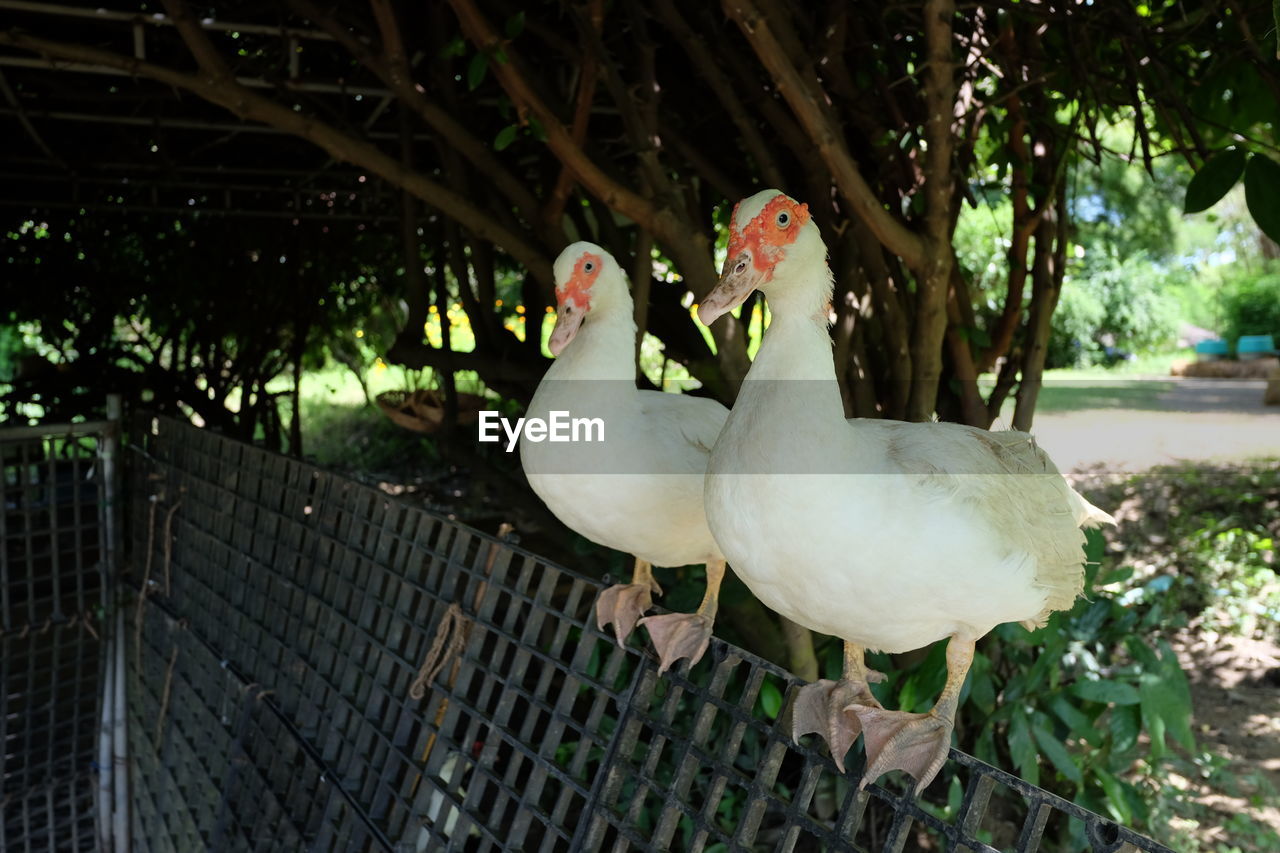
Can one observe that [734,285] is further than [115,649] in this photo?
No

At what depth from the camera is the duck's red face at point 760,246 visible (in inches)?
59.7

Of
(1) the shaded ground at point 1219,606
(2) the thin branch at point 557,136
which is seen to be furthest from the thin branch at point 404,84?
(1) the shaded ground at point 1219,606

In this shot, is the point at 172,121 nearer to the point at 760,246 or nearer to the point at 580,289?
the point at 580,289

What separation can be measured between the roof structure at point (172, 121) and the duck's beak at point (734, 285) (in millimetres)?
2037

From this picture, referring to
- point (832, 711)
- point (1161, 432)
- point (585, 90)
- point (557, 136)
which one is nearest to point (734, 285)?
point (832, 711)

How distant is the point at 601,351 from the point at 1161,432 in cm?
873

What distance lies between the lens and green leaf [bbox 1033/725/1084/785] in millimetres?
3028

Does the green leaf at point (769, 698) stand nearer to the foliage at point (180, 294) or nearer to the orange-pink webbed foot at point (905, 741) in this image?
the orange-pink webbed foot at point (905, 741)

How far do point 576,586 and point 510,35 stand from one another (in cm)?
149

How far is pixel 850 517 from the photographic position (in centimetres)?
134

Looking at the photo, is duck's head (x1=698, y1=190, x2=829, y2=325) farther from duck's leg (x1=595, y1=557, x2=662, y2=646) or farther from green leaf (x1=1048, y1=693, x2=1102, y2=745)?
green leaf (x1=1048, y1=693, x2=1102, y2=745)

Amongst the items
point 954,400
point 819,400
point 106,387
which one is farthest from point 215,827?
point 106,387

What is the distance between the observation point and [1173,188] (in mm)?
15648

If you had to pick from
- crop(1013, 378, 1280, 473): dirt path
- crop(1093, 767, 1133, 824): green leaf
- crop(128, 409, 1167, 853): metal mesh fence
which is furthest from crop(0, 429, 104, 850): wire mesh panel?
crop(1013, 378, 1280, 473): dirt path
